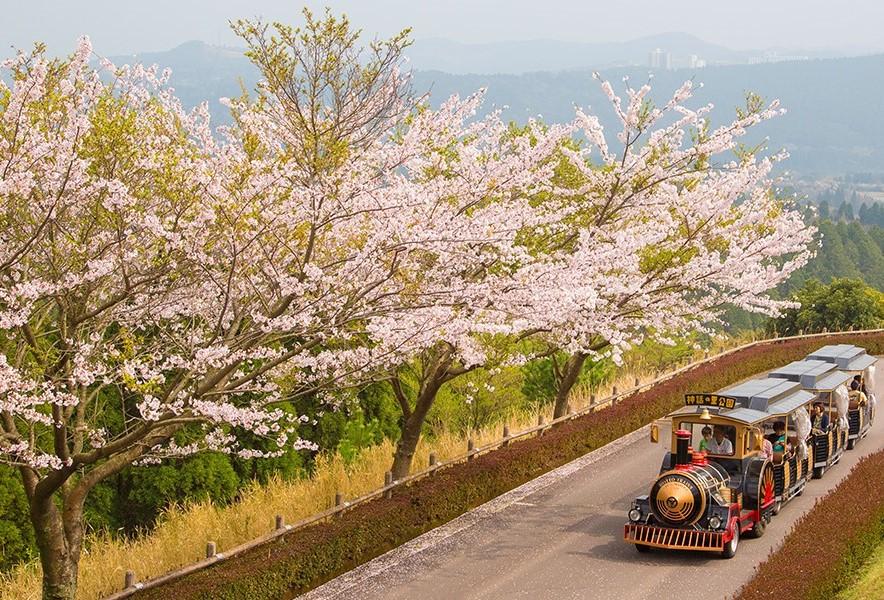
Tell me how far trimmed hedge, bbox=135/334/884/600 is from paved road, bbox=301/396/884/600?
1.03 feet

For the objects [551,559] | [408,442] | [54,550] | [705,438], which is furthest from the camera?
[408,442]

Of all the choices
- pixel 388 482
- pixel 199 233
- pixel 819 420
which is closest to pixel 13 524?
pixel 388 482

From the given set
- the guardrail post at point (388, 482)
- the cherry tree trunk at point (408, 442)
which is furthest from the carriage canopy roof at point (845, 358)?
the guardrail post at point (388, 482)

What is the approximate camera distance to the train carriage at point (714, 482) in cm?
1477

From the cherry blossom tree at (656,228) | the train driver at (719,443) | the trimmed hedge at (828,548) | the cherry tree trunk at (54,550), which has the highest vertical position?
the cherry blossom tree at (656,228)

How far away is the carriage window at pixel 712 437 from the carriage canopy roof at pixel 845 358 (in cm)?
759

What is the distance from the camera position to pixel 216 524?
1711 centimetres

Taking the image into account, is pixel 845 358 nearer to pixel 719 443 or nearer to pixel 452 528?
pixel 719 443

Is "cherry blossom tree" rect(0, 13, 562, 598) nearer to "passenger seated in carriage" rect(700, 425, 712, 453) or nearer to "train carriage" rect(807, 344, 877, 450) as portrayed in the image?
"passenger seated in carriage" rect(700, 425, 712, 453)

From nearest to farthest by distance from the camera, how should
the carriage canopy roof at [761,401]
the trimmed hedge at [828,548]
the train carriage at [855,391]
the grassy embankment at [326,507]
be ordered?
the trimmed hedge at [828,548]
the grassy embankment at [326,507]
the carriage canopy roof at [761,401]
the train carriage at [855,391]

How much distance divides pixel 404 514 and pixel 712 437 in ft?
17.0

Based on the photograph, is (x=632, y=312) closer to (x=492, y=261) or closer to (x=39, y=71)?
(x=492, y=261)

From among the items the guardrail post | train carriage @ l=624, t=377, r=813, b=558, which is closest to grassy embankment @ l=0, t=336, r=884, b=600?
the guardrail post

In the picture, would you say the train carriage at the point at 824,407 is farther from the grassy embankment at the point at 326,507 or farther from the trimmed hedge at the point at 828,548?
the grassy embankment at the point at 326,507
